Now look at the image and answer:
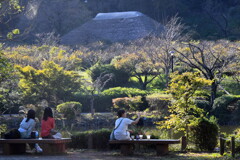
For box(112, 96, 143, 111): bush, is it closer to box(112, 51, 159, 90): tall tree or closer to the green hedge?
the green hedge

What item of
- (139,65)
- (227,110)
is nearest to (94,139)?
(227,110)

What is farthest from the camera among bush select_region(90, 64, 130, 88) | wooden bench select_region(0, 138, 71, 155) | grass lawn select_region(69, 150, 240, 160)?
bush select_region(90, 64, 130, 88)

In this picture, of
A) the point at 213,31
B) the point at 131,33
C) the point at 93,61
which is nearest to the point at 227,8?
the point at 213,31

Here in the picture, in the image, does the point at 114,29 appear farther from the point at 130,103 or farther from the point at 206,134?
the point at 206,134

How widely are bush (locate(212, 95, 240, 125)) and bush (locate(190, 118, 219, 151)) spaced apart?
39.5ft

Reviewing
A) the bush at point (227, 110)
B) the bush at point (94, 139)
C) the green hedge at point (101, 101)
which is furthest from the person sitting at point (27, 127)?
the green hedge at point (101, 101)

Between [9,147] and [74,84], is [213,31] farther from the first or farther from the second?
[9,147]

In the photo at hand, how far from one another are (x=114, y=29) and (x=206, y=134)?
44.5m

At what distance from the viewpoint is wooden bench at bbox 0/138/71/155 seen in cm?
966

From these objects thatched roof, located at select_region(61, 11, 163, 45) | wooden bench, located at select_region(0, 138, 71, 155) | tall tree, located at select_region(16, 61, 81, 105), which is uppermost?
thatched roof, located at select_region(61, 11, 163, 45)

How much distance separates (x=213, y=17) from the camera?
231 feet

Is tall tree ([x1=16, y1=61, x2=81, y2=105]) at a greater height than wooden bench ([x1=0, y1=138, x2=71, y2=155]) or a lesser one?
greater

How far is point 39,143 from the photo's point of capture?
10008 mm

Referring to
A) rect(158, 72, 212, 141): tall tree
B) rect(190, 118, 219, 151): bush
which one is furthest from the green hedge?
rect(190, 118, 219, 151): bush
